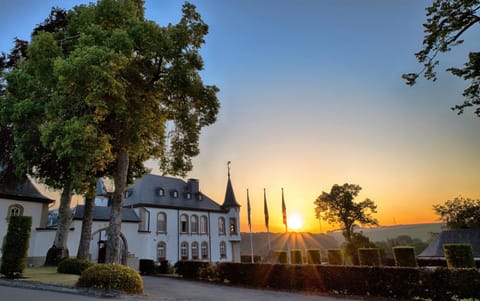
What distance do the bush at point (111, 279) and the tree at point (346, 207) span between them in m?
40.7

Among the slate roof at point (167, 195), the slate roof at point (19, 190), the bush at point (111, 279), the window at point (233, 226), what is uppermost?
the slate roof at point (167, 195)

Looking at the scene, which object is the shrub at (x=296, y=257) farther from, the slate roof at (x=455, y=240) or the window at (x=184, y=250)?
the slate roof at (x=455, y=240)

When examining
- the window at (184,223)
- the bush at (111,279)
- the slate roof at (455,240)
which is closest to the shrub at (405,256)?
the slate roof at (455,240)

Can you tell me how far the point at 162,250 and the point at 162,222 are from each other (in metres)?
3.03

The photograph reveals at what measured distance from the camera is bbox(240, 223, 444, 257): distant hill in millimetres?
58828

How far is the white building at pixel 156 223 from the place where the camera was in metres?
21.2

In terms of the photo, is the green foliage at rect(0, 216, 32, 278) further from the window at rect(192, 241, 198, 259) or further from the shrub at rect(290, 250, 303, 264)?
the window at rect(192, 241, 198, 259)

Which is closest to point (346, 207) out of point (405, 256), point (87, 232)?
point (405, 256)

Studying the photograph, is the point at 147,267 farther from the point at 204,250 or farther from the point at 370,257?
the point at 370,257

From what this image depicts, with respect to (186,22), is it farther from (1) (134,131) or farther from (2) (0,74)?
(2) (0,74)

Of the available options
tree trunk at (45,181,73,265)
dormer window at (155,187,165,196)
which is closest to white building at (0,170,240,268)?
dormer window at (155,187,165,196)

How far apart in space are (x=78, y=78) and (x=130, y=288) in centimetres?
776

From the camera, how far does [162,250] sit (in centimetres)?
Answer: 3266

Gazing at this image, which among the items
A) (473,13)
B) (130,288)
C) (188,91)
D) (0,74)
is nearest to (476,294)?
(473,13)
